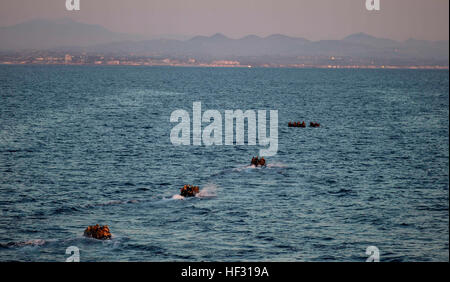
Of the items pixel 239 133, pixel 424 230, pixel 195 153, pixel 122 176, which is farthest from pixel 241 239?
pixel 239 133

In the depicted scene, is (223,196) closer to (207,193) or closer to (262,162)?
(207,193)

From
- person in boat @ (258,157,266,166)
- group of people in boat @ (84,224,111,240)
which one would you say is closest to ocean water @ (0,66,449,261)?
group of people in boat @ (84,224,111,240)

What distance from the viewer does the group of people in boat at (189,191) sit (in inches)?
1806

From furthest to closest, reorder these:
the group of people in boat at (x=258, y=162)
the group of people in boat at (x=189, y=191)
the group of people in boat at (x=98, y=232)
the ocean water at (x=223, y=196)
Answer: the group of people in boat at (x=258, y=162) < the group of people in boat at (x=189, y=191) < the group of people in boat at (x=98, y=232) < the ocean water at (x=223, y=196)

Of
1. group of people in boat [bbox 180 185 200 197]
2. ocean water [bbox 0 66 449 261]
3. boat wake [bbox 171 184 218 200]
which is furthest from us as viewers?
group of people in boat [bbox 180 185 200 197]

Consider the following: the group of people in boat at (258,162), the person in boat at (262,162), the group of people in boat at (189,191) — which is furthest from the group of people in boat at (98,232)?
the person in boat at (262,162)

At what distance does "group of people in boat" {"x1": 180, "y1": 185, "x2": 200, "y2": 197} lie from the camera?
45.9 metres

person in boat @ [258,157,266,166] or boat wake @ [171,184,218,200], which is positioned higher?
person in boat @ [258,157,266,166]

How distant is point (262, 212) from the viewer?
4138 cm

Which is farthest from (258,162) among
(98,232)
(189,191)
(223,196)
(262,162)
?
(98,232)

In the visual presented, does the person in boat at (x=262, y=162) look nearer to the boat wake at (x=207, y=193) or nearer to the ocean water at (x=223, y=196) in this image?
the ocean water at (x=223, y=196)

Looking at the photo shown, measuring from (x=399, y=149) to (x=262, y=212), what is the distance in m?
38.0

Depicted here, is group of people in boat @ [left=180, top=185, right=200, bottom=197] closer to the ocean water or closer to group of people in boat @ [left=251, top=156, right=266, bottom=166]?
the ocean water
